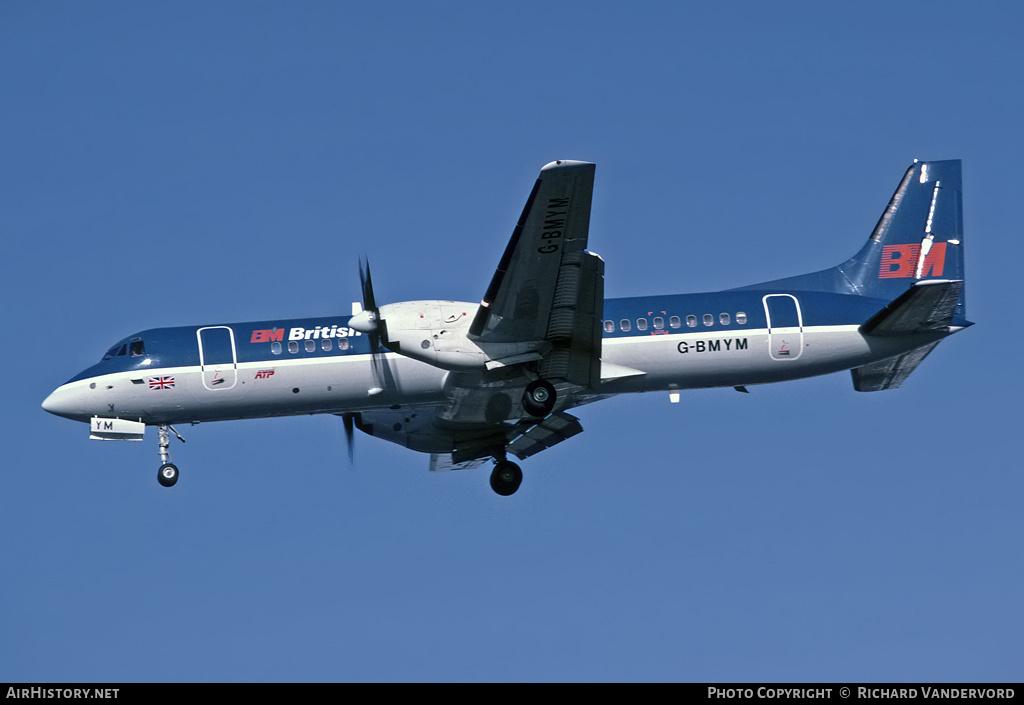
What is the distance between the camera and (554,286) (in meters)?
25.3

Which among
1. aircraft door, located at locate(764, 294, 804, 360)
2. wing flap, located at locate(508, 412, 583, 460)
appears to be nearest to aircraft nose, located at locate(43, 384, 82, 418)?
wing flap, located at locate(508, 412, 583, 460)

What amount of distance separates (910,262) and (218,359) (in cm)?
1744

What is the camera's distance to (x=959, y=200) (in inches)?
1248

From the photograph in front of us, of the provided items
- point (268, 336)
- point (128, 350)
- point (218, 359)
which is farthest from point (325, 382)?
point (128, 350)

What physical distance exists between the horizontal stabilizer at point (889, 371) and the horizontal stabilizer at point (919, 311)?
26.2 inches

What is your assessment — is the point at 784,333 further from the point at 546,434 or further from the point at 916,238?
the point at 546,434

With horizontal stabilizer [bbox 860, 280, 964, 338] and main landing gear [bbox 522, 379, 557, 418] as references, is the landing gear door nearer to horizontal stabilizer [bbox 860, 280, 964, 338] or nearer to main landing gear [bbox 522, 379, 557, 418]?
main landing gear [bbox 522, 379, 557, 418]

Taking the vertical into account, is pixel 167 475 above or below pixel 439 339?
below

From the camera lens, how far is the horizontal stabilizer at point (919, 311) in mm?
27781

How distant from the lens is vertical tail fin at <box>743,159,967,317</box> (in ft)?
103

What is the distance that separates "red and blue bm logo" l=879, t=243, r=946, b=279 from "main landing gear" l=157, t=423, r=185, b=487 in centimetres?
1804
